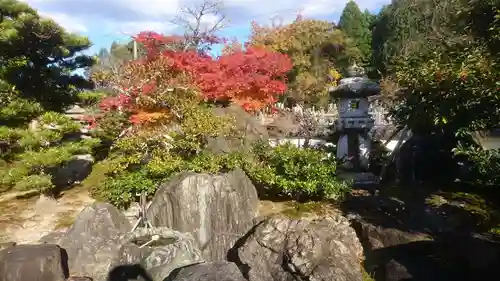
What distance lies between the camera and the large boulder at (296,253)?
717 centimetres

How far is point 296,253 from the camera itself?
Result: 7301 mm

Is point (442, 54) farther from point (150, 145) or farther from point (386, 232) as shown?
point (150, 145)

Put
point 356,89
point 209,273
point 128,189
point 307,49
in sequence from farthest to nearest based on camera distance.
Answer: point 307,49, point 356,89, point 128,189, point 209,273

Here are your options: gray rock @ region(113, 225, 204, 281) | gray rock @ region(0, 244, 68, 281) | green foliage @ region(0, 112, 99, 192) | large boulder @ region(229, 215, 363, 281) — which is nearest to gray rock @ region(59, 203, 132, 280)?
gray rock @ region(113, 225, 204, 281)

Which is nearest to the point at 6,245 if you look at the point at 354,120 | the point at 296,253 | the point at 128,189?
the point at 128,189

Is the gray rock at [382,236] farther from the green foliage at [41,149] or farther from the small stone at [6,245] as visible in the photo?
the green foliage at [41,149]

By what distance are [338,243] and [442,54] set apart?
13.0 ft

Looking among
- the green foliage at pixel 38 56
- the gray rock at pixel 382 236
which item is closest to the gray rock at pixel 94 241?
the green foliage at pixel 38 56

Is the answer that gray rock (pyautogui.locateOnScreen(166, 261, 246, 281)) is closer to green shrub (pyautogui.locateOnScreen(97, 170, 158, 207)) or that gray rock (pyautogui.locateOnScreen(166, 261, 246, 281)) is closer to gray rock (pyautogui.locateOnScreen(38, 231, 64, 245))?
gray rock (pyautogui.locateOnScreen(38, 231, 64, 245))

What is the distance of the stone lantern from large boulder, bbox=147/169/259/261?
4.96 meters

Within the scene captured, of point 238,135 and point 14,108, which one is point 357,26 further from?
point 14,108

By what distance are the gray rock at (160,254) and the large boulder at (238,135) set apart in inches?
125

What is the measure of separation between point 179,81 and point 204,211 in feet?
13.9

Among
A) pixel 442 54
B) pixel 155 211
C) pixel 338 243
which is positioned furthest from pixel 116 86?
pixel 442 54
